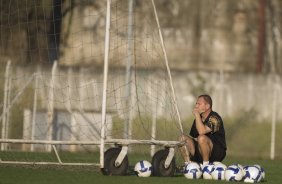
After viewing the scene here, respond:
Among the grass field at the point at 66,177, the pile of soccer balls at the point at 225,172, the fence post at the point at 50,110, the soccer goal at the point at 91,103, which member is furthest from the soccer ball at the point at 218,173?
the fence post at the point at 50,110

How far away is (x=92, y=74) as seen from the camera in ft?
83.4

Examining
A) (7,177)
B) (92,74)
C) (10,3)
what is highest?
(10,3)

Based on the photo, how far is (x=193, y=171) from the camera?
14.8 meters

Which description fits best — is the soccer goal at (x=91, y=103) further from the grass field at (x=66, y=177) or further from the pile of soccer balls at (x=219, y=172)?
the pile of soccer balls at (x=219, y=172)

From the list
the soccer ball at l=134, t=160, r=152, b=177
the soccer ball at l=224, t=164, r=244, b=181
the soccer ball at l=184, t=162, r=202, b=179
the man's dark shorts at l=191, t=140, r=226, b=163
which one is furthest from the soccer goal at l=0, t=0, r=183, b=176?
the soccer ball at l=224, t=164, r=244, b=181

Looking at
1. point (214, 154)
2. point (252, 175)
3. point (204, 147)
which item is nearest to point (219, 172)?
point (252, 175)

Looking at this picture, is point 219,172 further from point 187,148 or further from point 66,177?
point 66,177

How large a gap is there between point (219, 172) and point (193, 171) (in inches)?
14.5

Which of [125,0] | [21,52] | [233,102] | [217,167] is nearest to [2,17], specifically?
[21,52]

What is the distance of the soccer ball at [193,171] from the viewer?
48.5ft

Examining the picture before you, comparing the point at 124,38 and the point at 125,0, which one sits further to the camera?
the point at 125,0

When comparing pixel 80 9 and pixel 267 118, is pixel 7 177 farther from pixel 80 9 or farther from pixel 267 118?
pixel 80 9

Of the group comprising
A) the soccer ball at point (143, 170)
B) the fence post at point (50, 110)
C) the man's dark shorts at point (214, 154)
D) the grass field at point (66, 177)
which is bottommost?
the grass field at point (66, 177)

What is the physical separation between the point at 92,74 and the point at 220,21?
728 cm
